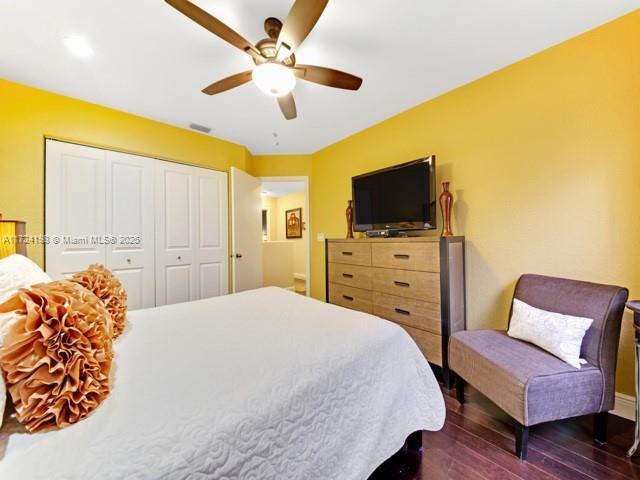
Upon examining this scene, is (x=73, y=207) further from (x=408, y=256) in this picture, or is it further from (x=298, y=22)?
(x=408, y=256)

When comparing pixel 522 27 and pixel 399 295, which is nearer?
pixel 522 27

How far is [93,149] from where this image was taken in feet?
8.05

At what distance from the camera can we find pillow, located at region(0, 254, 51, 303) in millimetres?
902

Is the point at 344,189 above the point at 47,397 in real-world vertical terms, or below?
above

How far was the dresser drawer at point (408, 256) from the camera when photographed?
6.56 ft

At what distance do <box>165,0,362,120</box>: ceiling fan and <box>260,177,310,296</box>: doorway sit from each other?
2.31 metres

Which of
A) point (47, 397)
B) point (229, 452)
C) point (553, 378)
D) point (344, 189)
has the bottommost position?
point (553, 378)

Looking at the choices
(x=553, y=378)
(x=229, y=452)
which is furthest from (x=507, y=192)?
(x=229, y=452)

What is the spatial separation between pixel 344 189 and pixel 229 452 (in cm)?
308

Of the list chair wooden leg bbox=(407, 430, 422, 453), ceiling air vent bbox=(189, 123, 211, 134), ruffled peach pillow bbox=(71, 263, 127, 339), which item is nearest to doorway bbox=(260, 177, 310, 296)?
ceiling air vent bbox=(189, 123, 211, 134)

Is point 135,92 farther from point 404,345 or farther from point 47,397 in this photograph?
point 404,345

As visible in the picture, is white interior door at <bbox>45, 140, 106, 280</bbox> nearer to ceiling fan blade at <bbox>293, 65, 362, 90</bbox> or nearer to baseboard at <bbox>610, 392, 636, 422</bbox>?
ceiling fan blade at <bbox>293, 65, 362, 90</bbox>

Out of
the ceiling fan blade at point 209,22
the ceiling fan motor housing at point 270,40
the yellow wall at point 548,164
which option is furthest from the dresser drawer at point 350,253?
the ceiling fan blade at point 209,22

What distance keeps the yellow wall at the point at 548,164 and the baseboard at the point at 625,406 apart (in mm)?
59
